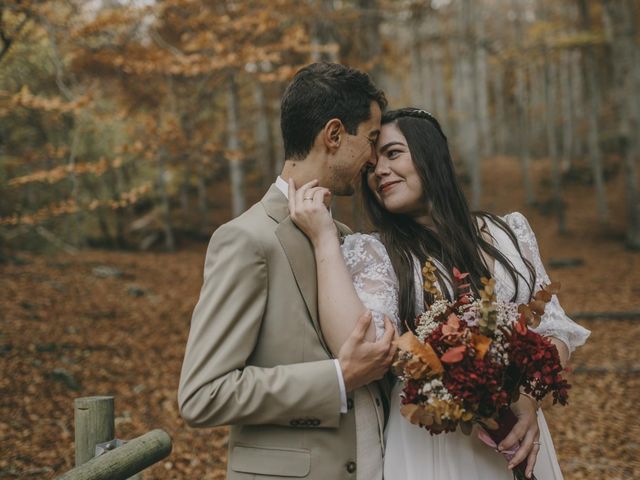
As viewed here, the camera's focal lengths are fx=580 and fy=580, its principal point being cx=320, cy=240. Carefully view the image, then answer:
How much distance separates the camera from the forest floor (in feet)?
17.5

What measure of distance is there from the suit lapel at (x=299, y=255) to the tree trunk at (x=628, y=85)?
13.8 m

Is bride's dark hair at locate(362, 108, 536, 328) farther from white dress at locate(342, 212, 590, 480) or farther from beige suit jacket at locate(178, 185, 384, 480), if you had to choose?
beige suit jacket at locate(178, 185, 384, 480)

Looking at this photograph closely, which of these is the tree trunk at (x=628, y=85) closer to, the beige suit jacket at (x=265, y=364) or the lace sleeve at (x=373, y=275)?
the lace sleeve at (x=373, y=275)

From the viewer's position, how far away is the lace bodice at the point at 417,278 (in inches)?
90.4

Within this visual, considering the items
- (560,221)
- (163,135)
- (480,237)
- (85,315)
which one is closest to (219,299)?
(480,237)

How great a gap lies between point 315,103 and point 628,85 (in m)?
13.8

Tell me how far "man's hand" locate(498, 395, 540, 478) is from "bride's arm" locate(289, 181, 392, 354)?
2.01 feet

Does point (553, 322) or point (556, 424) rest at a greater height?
point (553, 322)

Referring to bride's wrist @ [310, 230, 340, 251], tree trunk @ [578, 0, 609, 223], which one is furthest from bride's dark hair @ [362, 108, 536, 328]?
tree trunk @ [578, 0, 609, 223]

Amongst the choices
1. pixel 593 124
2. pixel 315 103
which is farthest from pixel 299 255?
pixel 593 124

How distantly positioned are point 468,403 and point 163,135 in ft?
20.7

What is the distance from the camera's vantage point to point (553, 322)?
2.53m

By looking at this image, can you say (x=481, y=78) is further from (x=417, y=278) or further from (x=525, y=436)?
(x=525, y=436)

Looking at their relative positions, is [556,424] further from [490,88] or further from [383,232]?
[490,88]
